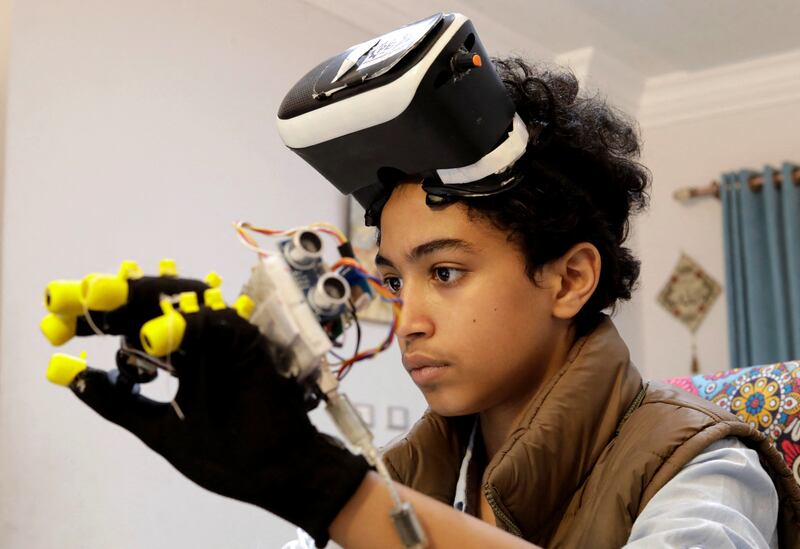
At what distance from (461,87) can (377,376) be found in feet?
6.72

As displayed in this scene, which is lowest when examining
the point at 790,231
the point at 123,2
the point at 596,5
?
the point at 790,231

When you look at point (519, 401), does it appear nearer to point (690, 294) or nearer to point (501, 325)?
point (501, 325)

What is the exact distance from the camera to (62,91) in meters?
2.23

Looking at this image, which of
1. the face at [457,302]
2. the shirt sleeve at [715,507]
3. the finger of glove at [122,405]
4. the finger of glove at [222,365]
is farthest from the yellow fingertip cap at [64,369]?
the shirt sleeve at [715,507]

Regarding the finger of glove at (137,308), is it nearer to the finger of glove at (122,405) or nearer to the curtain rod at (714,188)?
the finger of glove at (122,405)

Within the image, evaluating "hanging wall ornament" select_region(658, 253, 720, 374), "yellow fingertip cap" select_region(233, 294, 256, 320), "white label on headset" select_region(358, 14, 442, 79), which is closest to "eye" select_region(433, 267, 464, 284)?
"white label on headset" select_region(358, 14, 442, 79)

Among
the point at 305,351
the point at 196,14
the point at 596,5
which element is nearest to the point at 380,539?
the point at 305,351

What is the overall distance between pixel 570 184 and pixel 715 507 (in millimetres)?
477

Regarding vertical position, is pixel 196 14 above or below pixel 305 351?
above

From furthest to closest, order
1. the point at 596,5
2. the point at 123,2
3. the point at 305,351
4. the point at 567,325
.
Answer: the point at 596,5 → the point at 123,2 → the point at 567,325 → the point at 305,351

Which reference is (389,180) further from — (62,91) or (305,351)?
(62,91)

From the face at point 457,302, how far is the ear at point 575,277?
6 centimetres

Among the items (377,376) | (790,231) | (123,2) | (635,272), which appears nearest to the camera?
(635,272)

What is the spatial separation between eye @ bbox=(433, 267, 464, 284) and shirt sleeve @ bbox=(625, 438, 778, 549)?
34 centimetres
